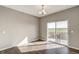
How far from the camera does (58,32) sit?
680cm

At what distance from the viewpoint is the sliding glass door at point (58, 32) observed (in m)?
6.11

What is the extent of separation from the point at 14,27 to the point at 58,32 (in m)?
3.22

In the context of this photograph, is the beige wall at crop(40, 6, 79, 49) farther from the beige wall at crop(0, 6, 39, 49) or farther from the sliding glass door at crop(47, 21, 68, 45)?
the beige wall at crop(0, 6, 39, 49)

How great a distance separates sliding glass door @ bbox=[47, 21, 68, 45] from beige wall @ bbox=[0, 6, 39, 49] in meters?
1.44

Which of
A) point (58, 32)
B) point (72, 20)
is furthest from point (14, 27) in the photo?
point (72, 20)

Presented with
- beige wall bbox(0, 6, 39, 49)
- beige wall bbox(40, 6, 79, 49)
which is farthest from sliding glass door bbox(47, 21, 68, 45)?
beige wall bbox(0, 6, 39, 49)

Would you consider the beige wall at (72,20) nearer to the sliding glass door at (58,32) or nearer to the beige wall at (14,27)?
the sliding glass door at (58,32)

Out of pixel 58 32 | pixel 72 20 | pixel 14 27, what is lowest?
pixel 58 32

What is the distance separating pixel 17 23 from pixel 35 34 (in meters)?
2.38

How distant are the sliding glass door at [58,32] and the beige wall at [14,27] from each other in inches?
56.7

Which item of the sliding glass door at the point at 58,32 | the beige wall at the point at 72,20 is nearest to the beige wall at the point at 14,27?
the sliding glass door at the point at 58,32

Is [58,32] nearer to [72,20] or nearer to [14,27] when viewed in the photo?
[72,20]

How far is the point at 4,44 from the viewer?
5.37 meters
